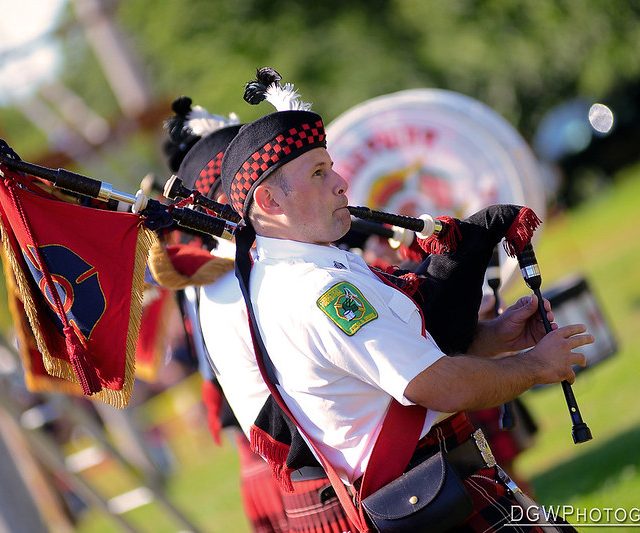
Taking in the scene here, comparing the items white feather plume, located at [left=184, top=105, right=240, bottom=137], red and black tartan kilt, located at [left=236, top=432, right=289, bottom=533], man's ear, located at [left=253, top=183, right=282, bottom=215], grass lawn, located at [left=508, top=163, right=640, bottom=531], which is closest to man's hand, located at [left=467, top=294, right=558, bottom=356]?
man's ear, located at [left=253, top=183, right=282, bottom=215]

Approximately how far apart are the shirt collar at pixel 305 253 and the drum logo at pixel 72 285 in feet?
1.90

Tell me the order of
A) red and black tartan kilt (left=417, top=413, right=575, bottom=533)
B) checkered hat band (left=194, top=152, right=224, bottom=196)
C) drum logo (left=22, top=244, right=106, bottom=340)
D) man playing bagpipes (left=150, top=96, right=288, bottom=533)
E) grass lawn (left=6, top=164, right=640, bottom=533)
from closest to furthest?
red and black tartan kilt (left=417, top=413, right=575, bottom=533), drum logo (left=22, top=244, right=106, bottom=340), man playing bagpipes (left=150, top=96, right=288, bottom=533), checkered hat band (left=194, top=152, right=224, bottom=196), grass lawn (left=6, top=164, right=640, bottom=533)

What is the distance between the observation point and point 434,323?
3.05 m

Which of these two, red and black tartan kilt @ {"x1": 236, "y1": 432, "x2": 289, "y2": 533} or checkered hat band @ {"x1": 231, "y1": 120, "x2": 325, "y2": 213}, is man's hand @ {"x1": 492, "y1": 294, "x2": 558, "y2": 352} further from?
red and black tartan kilt @ {"x1": 236, "y1": 432, "x2": 289, "y2": 533}

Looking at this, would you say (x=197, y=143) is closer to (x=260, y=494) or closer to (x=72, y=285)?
(x=72, y=285)

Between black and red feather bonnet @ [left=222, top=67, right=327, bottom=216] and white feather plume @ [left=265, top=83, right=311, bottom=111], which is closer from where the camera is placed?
black and red feather bonnet @ [left=222, top=67, right=327, bottom=216]

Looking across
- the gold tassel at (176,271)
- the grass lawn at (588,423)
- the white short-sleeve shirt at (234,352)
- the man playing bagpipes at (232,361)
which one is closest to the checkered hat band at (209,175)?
the man playing bagpipes at (232,361)

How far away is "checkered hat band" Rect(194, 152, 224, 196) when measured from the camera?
3857 mm

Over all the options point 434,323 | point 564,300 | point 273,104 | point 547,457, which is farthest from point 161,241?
point 547,457

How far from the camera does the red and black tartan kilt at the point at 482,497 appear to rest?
2.91 m

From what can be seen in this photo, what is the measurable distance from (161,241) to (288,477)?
1.06m

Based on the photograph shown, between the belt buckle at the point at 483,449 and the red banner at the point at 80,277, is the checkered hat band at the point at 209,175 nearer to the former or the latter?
the red banner at the point at 80,277

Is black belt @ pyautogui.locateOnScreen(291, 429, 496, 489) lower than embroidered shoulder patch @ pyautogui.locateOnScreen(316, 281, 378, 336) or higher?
lower

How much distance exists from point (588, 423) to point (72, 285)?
3.76 metres
